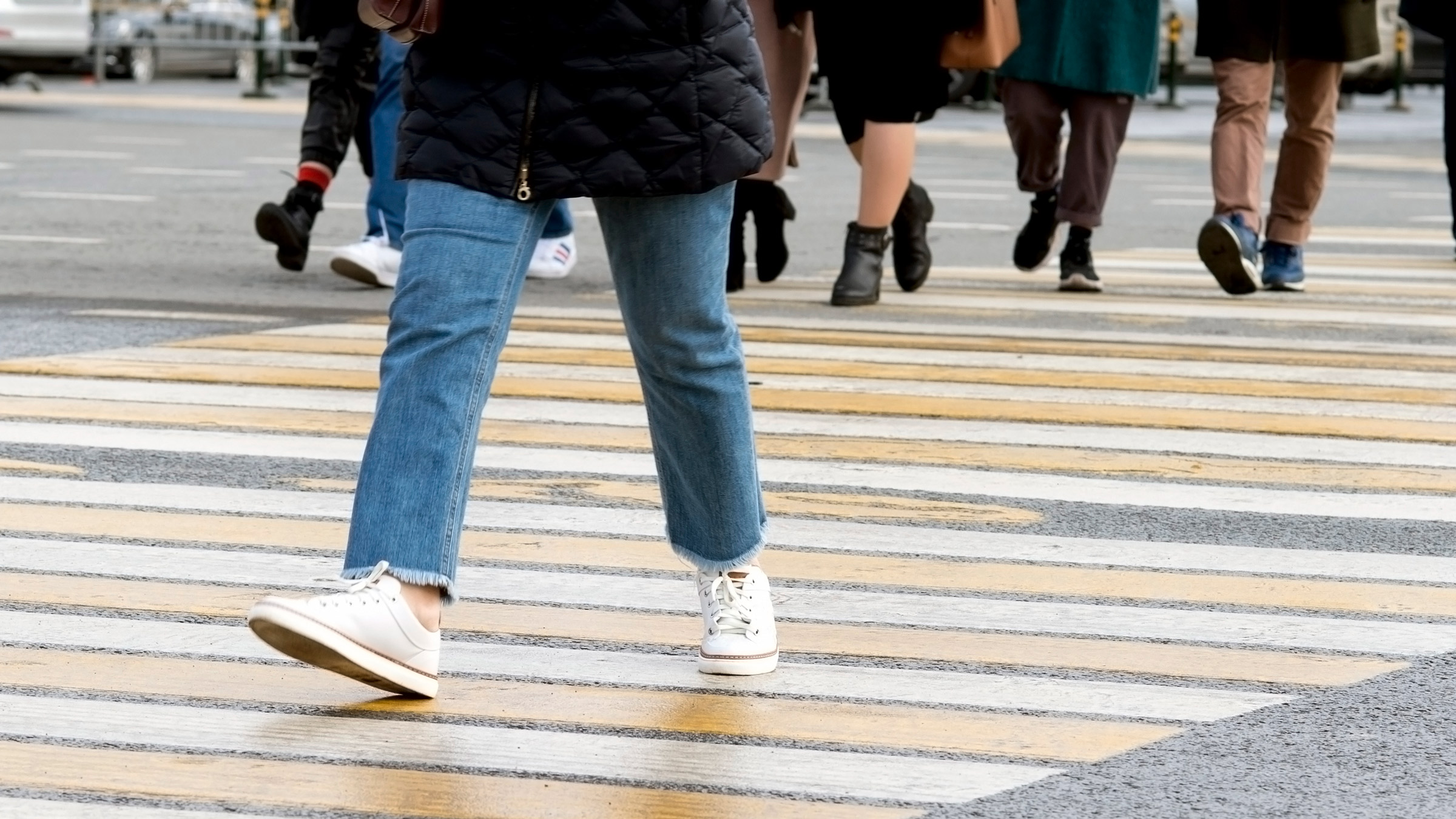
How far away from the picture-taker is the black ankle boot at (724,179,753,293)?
834cm

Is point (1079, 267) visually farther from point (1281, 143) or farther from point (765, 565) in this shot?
point (765, 565)

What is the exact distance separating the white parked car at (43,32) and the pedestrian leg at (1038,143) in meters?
15.3

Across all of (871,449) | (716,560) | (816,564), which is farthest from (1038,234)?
(716,560)

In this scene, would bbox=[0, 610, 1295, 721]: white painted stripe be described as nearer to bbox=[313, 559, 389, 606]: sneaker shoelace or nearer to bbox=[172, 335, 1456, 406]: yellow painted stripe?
bbox=[313, 559, 389, 606]: sneaker shoelace

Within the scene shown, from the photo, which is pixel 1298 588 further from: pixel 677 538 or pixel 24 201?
pixel 24 201

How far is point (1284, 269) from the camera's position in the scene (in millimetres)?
8945

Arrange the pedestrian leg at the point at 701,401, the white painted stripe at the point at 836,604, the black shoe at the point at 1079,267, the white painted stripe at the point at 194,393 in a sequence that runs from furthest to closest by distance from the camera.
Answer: the black shoe at the point at 1079,267, the white painted stripe at the point at 194,393, the white painted stripe at the point at 836,604, the pedestrian leg at the point at 701,401

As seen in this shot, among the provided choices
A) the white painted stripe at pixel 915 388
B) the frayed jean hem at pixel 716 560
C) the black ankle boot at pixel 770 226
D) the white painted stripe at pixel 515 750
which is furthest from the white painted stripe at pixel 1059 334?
the white painted stripe at pixel 515 750

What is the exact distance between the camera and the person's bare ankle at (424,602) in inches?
136

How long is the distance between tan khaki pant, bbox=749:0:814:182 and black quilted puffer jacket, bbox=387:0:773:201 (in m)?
4.55

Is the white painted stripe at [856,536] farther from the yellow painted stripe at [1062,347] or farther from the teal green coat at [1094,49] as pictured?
the teal green coat at [1094,49]

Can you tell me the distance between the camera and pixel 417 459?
3.42m

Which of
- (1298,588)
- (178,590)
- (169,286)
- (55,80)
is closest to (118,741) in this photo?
(178,590)

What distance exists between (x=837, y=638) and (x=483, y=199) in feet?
2.93
